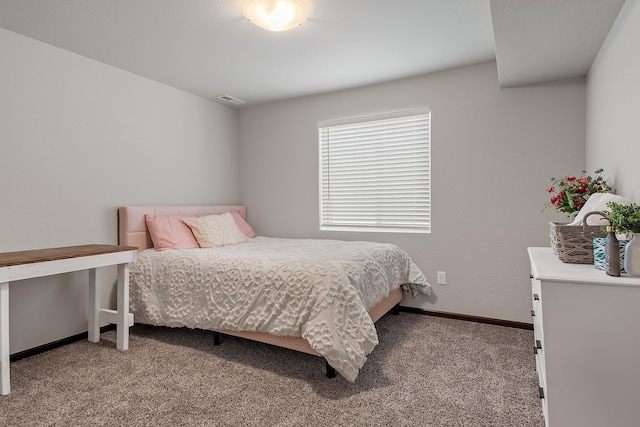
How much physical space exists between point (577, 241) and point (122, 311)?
9.65 ft

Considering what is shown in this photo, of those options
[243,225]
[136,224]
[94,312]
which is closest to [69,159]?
[136,224]

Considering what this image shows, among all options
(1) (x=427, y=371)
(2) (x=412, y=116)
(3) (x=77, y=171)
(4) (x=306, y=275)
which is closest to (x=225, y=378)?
(4) (x=306, y=275)

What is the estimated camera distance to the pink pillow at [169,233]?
10.2 ft

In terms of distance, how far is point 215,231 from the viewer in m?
3.44

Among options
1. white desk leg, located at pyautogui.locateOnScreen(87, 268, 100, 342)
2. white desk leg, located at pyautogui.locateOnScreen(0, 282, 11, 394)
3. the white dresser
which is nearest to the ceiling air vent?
white desk leg, located at pyautogui.locateOnScreen(87, 268, 100, 342)

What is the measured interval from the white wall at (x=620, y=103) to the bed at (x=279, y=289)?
5.05ft

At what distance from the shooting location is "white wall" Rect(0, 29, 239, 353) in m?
2.48

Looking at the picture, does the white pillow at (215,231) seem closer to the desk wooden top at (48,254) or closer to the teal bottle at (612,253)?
the desk wooden top at (48,254)

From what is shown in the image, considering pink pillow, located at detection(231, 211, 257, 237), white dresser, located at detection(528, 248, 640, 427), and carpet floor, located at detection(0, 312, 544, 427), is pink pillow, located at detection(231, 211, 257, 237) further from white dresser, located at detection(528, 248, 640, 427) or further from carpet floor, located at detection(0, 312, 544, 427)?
white dresser, located at detection(528, 248, 640, 427)

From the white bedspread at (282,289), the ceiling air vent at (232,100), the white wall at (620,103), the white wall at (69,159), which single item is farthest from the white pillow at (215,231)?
the white wall at (620,103)

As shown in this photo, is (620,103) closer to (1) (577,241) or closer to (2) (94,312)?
(1) (577,241)

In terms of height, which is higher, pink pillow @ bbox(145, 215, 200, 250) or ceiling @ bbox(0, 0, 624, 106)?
ceiling @ bbox(0, 0, 624, 106)

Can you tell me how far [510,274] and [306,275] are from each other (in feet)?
6.47

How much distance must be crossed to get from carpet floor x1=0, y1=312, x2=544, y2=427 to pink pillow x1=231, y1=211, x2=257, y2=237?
1465 millimetres
